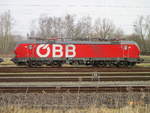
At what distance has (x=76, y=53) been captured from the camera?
825 inches

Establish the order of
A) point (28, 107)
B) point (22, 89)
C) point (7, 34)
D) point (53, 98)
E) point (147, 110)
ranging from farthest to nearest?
point (7, 34) < point (22, 89) < point (53, 98) < point (28, 107) < point (147, 110)

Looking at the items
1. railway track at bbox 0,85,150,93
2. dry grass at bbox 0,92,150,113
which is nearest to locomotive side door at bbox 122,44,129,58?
railway track at bbox 0,85,150,93

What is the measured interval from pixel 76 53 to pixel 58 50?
2.34 m

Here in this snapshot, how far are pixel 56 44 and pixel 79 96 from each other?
1370cm

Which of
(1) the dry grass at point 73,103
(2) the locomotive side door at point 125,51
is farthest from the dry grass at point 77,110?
(2) the locomotive side door at point 125,51

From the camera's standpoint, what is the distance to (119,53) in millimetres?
21188

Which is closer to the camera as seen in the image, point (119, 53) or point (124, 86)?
point (124, 86)

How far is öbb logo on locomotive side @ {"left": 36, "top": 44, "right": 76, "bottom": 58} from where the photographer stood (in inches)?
804

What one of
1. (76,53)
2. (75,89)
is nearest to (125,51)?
(76,53)

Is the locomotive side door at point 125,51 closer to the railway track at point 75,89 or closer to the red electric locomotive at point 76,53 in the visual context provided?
the red electric locomotive at point 76,53

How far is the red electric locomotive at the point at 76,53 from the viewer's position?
2039cm

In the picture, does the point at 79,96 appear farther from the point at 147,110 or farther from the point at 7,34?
the point at 7,34

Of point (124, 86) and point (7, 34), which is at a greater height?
point (7, 34)

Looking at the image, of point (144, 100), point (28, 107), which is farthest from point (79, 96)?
point (144, 100)
